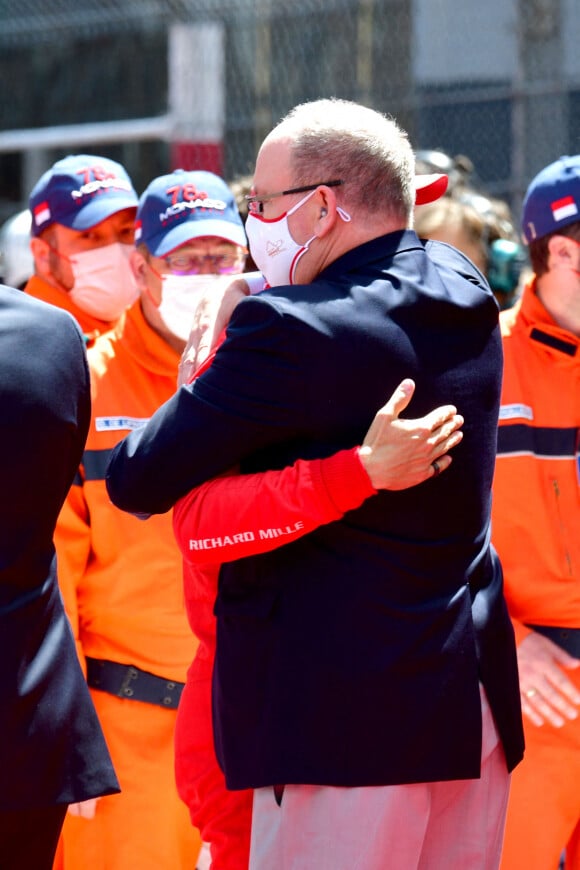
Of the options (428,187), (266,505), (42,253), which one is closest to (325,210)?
(428,187)

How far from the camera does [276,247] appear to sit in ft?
7.85

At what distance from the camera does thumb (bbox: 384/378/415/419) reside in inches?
86.9

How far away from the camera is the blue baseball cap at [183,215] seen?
3873 millimetres

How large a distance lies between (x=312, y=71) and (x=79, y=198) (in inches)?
289

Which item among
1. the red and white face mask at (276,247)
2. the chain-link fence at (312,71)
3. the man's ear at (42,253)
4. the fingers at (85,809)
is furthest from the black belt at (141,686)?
the chain-link fence at (312,71)

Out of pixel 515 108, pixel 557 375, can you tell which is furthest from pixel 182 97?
pixel 557 375

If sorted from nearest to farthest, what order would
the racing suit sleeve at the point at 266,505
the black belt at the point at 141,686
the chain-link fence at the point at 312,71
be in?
1. the racing suit sleeve at the point at 266,505
2. the black belt at the point at 141,686
3. the chain-link fence at the point at 312,71

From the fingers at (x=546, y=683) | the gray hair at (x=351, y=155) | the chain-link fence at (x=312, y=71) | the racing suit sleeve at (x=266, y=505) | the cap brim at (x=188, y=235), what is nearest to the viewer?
the racing suit sleeve at (x=266, y=505)

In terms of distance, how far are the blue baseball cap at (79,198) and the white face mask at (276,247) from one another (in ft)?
6.30

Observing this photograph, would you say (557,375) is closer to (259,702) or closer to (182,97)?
(259,702)

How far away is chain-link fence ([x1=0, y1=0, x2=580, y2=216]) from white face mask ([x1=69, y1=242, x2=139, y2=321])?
14.9 ft

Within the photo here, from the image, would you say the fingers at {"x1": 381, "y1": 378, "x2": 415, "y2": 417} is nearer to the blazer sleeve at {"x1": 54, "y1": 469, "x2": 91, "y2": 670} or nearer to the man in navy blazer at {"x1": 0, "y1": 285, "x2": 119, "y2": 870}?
the man in navy blazer at {"x1": 0, "y1": 285, "x2": 119, "y2": 870}

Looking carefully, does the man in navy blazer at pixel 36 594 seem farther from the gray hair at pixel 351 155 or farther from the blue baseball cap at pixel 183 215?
the blue baseball cap at pixel 183 215

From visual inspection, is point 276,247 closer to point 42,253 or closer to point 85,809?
point 85,809
